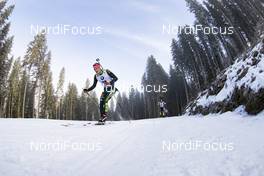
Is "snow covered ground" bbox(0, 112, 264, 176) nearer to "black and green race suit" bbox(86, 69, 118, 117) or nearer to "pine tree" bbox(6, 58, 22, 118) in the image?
"black and green race suit" bbox(86, 69, 118, 117)

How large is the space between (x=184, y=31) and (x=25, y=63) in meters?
28.8

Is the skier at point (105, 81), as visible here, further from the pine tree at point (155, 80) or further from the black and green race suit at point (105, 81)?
the pine tree at point (155, 80)

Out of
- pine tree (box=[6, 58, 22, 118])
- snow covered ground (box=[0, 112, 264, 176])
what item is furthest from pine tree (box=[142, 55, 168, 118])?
snow covered ground (box=[0, 112, 264, 176])

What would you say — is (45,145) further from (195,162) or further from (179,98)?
(179,98)

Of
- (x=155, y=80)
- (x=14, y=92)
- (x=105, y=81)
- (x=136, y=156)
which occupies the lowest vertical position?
(x=136, y=156)

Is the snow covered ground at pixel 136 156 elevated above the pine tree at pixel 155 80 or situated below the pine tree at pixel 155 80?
below

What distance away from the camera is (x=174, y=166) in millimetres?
3857

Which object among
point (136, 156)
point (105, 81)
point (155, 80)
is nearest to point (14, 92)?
point (155, 80)

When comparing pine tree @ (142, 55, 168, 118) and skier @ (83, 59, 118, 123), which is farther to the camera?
pine tree @ (142, 55, 168, 118)

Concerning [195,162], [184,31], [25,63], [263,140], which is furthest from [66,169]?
[184,31]

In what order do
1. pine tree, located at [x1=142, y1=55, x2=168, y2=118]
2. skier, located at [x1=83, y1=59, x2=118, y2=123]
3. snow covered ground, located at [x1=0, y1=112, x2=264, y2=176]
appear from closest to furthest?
snow covered ground, located at [x1=0, y1=112, x2=264, y2=176]
skier, located at [x1=83, y1=59, x2=118, y2=123]
pine tree, located at [x1=142, y1=55, x2=168, y2=118]

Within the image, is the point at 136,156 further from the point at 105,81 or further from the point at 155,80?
the point at 155,80

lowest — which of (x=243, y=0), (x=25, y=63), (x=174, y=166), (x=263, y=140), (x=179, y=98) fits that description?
(x=174, y=166)

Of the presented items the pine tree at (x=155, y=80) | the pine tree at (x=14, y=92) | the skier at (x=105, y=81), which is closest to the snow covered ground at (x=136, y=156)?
the skier at (x=105, y=81)
